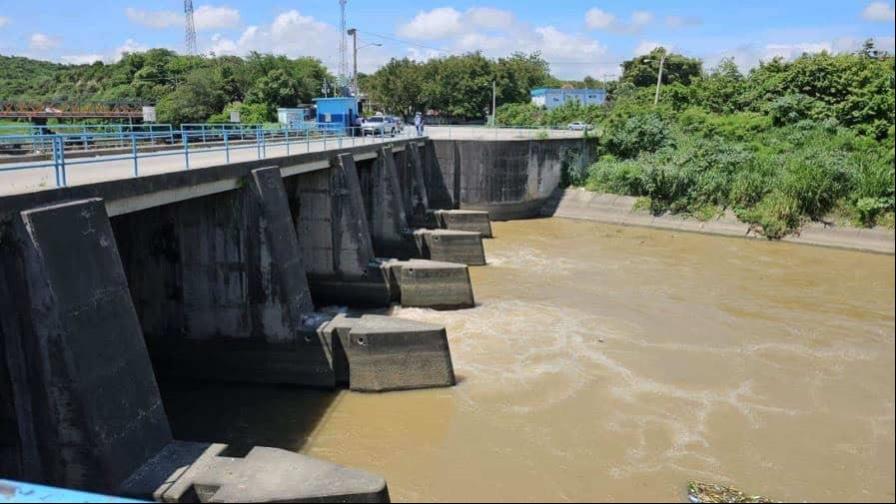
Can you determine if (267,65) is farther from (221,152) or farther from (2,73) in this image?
(221,152)

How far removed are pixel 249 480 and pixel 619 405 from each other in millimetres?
7079

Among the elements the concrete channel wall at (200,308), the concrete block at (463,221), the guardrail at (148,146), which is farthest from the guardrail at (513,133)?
the concrete channel wall at (200,308)

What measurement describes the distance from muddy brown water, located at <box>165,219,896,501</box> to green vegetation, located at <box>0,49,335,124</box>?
35.1 m

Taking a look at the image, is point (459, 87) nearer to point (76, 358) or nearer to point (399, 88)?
point (399, 88)

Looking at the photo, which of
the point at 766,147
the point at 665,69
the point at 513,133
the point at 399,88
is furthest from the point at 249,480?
the point at 665,69

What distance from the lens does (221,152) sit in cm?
1825

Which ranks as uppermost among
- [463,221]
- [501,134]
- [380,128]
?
[380,128]

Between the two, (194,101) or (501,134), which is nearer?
(501,134)

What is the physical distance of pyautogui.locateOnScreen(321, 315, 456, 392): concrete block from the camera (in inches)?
499

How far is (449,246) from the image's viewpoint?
23.1m

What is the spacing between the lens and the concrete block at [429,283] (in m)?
18.0

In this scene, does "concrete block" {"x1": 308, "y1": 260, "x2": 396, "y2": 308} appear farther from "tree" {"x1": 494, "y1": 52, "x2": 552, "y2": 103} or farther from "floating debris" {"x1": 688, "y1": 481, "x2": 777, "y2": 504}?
"tree" {"x1": 494, "y1": 52, "x2": 552, "y2": 103}

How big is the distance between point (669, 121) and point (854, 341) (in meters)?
25.8

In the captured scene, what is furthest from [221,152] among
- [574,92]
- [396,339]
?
[574,92]
